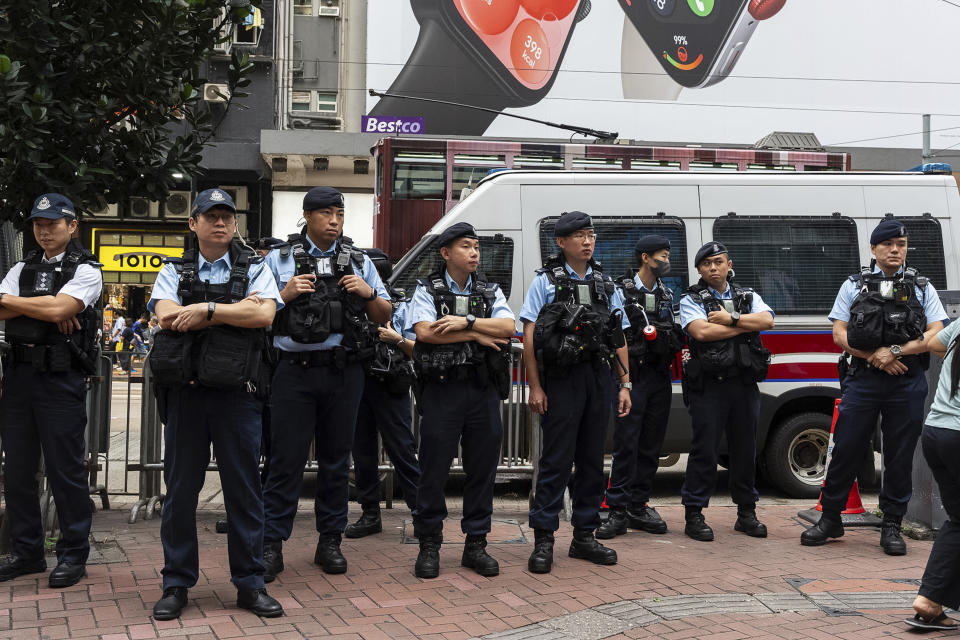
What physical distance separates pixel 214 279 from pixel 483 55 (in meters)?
30.7

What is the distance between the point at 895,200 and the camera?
28.4 ft

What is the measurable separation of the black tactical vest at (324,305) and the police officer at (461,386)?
Result: 368 millimetres

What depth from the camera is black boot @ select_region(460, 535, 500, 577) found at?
5578mm

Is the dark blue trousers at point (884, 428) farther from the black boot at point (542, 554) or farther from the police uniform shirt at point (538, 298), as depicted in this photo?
the black boot at point (542, 554)

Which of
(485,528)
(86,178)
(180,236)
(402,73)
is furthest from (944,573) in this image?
(402,73)

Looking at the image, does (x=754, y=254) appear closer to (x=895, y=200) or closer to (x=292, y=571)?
(x=895, y=200)

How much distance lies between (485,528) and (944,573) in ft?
8.19

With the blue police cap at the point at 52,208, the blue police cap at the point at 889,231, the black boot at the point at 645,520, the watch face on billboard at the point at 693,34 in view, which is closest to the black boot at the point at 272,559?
the blue police cap at the point at 52,208

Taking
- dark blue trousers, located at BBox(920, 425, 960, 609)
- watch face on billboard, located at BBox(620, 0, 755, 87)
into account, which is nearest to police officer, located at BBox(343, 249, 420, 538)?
dark blue trousers, located at BBox(920, 425, 960, 609)

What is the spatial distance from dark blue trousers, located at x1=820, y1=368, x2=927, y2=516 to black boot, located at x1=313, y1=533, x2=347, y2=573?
339 cm

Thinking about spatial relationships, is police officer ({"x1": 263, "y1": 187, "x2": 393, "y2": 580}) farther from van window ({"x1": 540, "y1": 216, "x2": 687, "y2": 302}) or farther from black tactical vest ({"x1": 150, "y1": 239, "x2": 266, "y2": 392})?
van window ({"x1": 540, "y1": 216, "x2": 687, "y2": 302})

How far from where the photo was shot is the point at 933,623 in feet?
15.1

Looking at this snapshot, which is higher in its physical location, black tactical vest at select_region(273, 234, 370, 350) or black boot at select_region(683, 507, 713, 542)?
black tactical vest at select_region(273, 234, 370, 350)

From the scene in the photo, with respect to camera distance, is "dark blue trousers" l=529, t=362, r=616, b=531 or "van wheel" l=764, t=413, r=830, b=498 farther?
"van wheel" l=764, t=413, r=830, b=498
